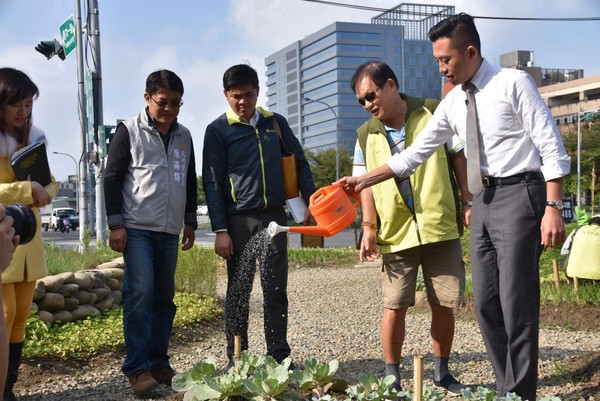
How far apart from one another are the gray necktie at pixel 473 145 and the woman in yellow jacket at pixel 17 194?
2.29 meters

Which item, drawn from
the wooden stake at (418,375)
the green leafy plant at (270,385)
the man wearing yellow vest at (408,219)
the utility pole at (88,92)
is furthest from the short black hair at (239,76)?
the utility pole at (88,92)

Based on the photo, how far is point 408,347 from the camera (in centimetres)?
600

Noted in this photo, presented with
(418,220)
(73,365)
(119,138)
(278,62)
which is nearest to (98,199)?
(73,365)

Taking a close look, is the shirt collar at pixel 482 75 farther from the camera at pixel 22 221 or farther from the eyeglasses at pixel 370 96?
the camera at pixel 22 221

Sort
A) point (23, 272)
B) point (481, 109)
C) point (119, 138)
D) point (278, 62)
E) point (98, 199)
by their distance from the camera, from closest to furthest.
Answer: point (481, 109), point (23, 272), point (119, 138), point (98, 199), point (278, 62)

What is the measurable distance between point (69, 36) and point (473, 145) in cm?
1097

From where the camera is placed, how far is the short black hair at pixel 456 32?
375cm

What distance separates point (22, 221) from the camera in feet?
6.82

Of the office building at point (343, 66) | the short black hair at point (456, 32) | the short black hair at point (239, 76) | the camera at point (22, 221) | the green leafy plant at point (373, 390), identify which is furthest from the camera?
the office building at point (343, 66)

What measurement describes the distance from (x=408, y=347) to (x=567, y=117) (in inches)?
3335


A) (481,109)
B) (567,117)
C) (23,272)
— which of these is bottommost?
(23,272)

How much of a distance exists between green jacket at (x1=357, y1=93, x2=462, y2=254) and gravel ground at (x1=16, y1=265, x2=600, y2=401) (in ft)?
3.10

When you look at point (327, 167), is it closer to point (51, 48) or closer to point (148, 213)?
point (51, 48)

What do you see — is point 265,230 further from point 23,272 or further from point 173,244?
point 23,272
